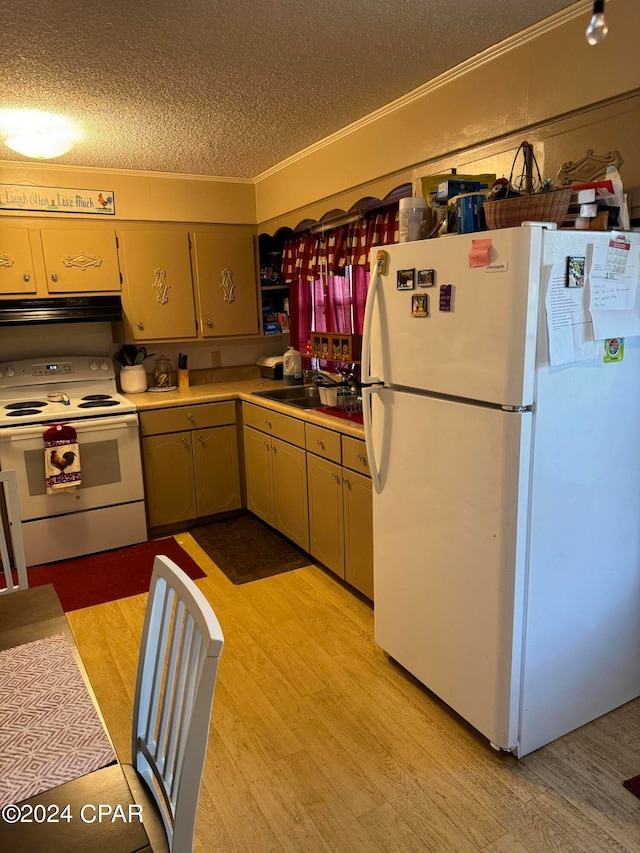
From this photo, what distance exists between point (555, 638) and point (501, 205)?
1.35 m

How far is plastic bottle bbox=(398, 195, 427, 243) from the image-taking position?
6.81ft

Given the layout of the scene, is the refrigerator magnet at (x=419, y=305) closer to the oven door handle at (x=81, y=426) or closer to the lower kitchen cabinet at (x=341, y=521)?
the lower kitchen cabinet at (x=341, y=521)

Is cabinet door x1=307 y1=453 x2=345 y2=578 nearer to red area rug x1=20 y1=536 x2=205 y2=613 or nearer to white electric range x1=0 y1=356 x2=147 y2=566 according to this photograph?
red area rug x1=20 y1=536 x2=205 y2=613

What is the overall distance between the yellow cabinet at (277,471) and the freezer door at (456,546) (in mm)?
1062

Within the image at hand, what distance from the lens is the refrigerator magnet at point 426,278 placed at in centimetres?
188

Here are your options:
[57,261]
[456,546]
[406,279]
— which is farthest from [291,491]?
[57,261]

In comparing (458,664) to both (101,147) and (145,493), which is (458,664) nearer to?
(145,493)

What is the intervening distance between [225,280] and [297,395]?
3.31 feet

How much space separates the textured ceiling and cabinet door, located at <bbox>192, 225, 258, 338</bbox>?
1.07m

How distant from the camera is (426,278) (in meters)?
1.90

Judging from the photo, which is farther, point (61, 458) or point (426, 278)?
point (61, 458)

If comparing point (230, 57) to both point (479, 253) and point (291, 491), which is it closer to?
point (479, 253)

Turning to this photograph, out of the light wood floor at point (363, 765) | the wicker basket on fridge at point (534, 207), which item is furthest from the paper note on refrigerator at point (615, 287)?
the light wood floor at point (363, 765)

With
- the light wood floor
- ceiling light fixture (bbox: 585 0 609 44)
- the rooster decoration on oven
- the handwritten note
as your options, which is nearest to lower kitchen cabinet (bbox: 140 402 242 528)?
the rooster decoration on oven
